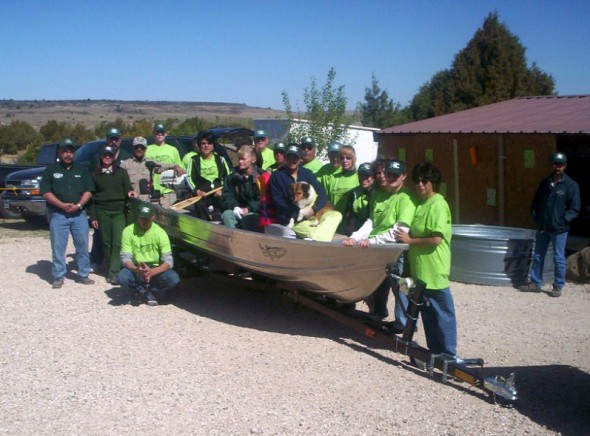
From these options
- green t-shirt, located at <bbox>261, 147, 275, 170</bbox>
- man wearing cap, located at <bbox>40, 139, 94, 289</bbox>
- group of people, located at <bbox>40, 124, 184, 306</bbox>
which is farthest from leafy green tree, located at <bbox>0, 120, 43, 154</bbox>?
green t-shirt, located at <bbox>261, 147, 275, 170</bbox>

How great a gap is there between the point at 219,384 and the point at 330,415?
3.40 feet

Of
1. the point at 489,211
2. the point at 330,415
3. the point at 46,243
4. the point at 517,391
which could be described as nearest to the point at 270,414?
the point at 330,415

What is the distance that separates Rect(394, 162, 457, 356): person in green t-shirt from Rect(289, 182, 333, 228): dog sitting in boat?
1.34 meters

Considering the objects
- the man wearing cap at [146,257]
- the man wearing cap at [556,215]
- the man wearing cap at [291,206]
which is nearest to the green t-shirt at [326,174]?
the man wearing cap at [291,206]

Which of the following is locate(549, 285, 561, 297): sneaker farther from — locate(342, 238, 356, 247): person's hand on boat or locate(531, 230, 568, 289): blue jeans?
locate(342, 238, 356, 247): person's hand on boat

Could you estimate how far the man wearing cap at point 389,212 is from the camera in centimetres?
→ 596

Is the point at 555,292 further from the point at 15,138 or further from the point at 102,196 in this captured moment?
the point at 15,138

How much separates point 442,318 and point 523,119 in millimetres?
7616

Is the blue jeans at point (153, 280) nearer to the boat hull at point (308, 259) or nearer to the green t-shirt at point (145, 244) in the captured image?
the green t-shirt at point (145, 244)

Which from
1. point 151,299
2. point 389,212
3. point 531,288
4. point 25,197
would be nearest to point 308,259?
point 389,212

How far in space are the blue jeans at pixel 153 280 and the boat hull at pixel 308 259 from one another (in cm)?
71

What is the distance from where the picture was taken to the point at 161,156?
31.2 feet

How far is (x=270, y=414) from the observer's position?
195 inches

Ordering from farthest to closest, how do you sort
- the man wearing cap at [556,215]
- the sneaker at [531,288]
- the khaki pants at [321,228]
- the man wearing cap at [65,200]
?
the sneaker at [531,288]
the man wearing cap at [65,200]
the man wearing cap at [556,215]
the khaki pants at [321,228]
